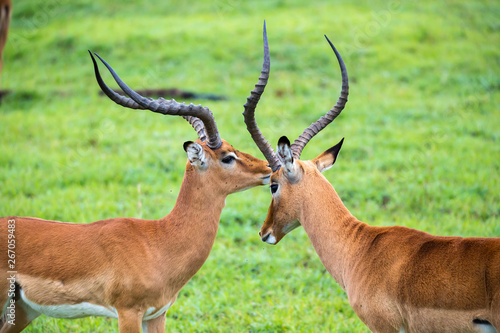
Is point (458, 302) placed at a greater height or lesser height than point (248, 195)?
greater

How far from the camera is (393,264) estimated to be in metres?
3.18

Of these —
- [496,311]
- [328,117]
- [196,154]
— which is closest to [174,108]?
[196,154]

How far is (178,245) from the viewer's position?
141 inches

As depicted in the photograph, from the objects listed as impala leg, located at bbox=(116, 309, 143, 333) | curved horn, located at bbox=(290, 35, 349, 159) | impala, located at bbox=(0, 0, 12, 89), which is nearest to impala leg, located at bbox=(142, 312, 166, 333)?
impala leg, located at bbox=(116, 309, 143, 333)

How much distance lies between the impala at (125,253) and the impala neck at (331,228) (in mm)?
537

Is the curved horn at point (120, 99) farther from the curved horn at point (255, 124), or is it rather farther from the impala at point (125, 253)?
the curved horn at point (255, 124)

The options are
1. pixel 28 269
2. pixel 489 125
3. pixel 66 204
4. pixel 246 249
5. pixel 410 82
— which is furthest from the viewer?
pixel 410 82

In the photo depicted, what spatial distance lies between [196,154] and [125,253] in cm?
76

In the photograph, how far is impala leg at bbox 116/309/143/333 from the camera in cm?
330

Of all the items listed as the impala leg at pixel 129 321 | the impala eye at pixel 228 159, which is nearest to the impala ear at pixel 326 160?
the impala eye at pixel 228 159

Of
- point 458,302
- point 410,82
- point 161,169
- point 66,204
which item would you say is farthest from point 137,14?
point 458,302

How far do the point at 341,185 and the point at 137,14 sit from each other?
1000 cm

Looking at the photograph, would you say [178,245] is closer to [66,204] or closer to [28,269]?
[28,269]

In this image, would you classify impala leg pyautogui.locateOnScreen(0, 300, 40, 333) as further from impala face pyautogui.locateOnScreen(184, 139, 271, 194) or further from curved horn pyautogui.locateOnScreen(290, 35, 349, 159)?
curved horn pyautogui.locateOnScreen(290, 35, 349, 159)
